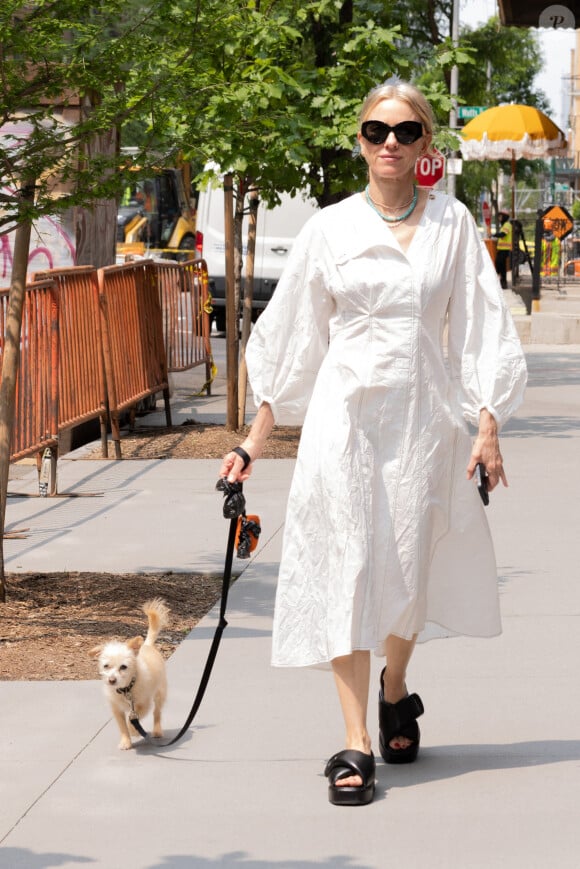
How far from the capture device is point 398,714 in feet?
14.7

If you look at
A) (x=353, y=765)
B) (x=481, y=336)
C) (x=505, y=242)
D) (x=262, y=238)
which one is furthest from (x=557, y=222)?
(x=353, y=765)

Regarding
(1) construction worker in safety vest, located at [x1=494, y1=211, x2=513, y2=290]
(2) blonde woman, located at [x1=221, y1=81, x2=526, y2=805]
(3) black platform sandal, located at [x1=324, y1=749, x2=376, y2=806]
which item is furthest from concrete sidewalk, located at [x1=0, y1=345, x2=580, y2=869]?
(1) construction worker in safety vest, located at [x1=494, y1=211, x2=513, y2=290]

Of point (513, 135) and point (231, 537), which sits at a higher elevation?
point (513, 135)

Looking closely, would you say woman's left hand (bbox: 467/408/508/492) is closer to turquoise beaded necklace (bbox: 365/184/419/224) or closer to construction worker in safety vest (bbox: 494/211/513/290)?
turquoise beaded necklace (bbox: 365/184/419/224)

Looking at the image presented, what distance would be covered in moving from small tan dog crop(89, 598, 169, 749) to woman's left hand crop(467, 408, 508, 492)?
1.16m

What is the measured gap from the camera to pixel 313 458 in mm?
4297

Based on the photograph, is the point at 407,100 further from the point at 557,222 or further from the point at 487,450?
the point at 557,222

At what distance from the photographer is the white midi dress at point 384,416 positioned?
4.22 metres

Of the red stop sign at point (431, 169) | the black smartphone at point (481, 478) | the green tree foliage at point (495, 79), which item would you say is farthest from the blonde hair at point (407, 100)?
the green tree foliage at point (495, 79)

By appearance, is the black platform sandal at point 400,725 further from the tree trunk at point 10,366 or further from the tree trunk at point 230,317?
the tree trunk at point 230,317

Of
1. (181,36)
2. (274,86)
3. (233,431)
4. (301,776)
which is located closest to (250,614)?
(301,776)

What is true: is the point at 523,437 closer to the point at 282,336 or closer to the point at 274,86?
the point at 274,86

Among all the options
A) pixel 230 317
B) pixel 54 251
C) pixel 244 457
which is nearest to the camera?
pixel 244 457

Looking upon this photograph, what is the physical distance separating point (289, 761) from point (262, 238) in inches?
717
